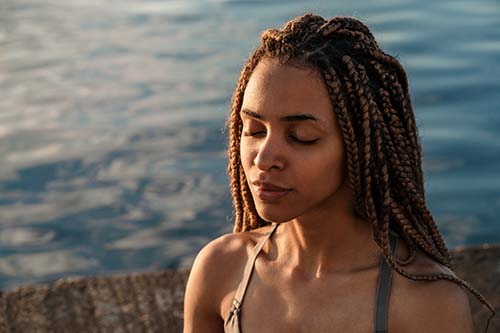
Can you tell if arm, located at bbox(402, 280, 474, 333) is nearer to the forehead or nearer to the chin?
the chin

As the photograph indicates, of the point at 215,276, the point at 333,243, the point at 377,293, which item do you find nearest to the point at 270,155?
the point at 333,243

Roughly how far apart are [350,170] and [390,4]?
797 centimetres

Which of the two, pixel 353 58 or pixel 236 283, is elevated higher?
pixel 353 58

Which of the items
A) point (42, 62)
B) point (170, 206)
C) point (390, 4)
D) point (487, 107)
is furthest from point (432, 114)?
point (42, 62)

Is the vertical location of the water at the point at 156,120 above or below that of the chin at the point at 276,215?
below

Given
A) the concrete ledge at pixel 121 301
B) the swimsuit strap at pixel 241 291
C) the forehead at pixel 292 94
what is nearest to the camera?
the forehead at pixel 292 94

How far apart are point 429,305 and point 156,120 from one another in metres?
5.38

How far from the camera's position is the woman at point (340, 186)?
2.83 meters

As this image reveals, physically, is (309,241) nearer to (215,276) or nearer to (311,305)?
(311,305)

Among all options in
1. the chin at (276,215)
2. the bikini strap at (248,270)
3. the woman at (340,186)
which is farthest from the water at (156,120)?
the chin at (276,215)

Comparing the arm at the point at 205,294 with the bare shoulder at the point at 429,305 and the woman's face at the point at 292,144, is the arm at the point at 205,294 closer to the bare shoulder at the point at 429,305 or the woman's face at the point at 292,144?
the woman's face at the point at 292,144

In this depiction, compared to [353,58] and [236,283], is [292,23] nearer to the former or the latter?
[353,58]

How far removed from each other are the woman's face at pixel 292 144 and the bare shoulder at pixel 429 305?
1.01 ft

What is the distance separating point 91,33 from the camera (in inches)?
410
